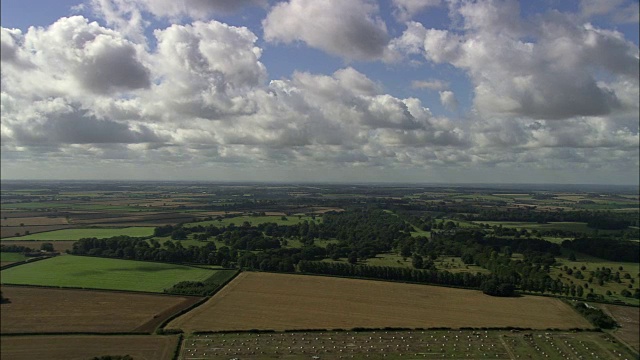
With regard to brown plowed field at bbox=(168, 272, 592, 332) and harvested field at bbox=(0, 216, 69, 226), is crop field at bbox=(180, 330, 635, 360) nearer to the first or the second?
brown plowed field at bbox=(168, 272, 592, 332)

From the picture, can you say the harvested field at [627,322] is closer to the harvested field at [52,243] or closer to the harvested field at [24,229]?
the harvested field at [52,243]

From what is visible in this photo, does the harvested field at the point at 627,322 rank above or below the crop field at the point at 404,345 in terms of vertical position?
below

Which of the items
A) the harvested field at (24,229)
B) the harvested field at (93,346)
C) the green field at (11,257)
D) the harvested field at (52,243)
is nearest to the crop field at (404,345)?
the harvested field at (93,346)

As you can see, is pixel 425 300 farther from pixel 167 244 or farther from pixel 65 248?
pixel 65 248

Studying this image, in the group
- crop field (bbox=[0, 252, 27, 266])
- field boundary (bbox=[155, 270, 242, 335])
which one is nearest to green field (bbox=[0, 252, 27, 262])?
crop field (bbox=[0, 252, 27, 266])

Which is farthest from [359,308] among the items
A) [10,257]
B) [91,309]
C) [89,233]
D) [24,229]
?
[89,233]

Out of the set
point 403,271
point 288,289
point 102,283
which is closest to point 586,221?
point 403,271

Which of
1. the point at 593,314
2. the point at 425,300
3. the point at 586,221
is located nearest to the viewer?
the point at 593,314
